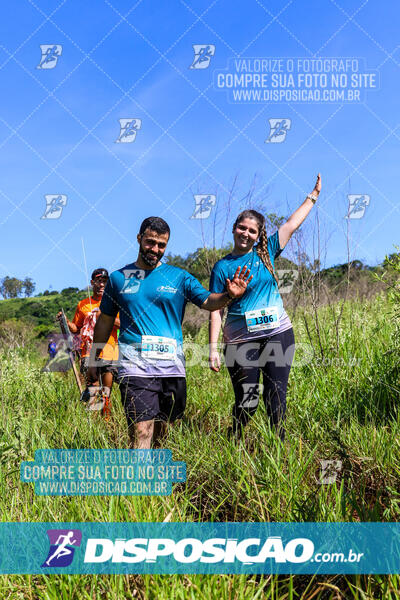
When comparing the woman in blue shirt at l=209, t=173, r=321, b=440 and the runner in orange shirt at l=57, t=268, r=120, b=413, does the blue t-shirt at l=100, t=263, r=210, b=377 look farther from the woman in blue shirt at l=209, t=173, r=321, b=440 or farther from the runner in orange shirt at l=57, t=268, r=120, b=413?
the runner in orange shirt at l=57, t=268, r=120, b=413

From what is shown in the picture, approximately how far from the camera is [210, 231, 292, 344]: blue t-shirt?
148 inches

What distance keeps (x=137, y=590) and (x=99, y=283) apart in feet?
12.8

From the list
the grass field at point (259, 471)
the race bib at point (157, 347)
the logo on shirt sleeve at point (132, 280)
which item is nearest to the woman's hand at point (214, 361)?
the race bib at point (157, 347)

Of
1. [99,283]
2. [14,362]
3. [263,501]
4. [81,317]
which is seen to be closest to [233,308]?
[263,501]

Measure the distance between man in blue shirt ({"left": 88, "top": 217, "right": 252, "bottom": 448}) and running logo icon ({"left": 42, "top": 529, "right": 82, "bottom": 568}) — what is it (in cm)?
90

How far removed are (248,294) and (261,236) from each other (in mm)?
504

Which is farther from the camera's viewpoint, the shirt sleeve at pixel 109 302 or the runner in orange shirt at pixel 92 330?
the runner in orange shirt at pixel 92 330

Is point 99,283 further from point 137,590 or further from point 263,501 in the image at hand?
point 137,590

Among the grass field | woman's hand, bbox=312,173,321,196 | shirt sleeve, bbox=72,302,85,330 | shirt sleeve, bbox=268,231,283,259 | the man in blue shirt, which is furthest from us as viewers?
shirt sleeve, bbox=72,302,85,330

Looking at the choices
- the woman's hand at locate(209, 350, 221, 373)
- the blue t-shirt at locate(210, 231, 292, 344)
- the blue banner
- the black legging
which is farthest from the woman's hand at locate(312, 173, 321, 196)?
the blue banner

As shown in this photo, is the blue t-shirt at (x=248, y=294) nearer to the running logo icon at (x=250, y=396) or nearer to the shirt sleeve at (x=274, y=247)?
the shirt sleeve at (x=274, y=247)

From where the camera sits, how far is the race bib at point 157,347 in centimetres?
345

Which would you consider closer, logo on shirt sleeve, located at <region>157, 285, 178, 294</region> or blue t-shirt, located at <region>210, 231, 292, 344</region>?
logo on shirt sleeve, located at <region>157, 285, 178, 294</region>

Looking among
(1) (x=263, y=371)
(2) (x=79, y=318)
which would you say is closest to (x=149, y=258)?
(1) (x=263, y=371)
